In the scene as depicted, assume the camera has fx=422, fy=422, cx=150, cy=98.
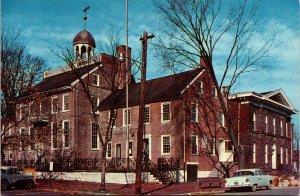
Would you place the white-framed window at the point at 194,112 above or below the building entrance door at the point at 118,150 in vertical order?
above

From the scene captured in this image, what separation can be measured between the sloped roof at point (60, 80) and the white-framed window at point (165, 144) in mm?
10208

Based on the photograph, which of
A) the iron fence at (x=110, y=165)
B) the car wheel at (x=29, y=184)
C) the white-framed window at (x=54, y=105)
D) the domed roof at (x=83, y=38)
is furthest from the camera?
the domed roof at (x=83, y=38)

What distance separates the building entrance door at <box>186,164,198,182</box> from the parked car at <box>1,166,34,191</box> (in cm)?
1322

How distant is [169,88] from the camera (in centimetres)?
3944

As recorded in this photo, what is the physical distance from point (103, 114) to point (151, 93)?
20.0 feet

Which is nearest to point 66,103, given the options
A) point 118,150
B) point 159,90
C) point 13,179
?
point 118,150

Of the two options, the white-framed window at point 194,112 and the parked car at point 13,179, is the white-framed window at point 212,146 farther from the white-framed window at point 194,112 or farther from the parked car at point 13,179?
the parked car at point 13,179

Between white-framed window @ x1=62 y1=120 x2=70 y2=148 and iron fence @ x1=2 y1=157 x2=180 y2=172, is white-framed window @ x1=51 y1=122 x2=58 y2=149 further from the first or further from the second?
iron fence @ x1=2 y1=157 x2=180 y2=172

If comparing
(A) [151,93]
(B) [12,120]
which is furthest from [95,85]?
(B) [12,120]

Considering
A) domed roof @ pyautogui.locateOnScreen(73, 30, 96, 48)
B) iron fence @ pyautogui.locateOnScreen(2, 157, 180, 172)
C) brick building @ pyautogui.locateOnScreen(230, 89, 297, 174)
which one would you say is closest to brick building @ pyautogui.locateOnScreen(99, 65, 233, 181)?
iron fence @ pyautogui.locateOnScreen(2, 157, 180, 172)

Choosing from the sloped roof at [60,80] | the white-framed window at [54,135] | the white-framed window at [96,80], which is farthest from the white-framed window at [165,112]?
the white-framed window at [54,135]

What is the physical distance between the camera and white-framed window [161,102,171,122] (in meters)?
37.5

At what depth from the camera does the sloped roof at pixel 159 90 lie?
37906mm

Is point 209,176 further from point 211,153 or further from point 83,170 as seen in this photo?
point 83,170
